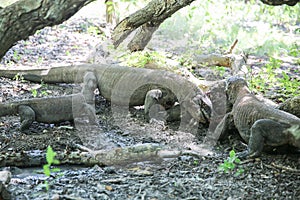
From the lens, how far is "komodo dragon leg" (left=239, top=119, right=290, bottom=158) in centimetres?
460

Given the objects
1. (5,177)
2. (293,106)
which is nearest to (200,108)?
(293,106)

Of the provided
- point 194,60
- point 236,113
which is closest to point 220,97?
point 236,113

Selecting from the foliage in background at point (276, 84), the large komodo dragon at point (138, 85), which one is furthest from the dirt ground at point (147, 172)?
the foliage in background at point (276, 84)

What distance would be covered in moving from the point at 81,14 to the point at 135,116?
924 cm

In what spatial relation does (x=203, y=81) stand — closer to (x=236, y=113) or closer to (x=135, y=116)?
(x=135, y=116)

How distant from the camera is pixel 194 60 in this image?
385 inches

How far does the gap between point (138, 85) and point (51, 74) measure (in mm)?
1926

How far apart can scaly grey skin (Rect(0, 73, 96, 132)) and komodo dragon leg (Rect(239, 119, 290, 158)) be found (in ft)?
8.58

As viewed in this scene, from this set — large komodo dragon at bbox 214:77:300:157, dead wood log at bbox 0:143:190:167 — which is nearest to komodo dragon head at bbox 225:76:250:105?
large komodo dragon at bbox 214:77:300:157

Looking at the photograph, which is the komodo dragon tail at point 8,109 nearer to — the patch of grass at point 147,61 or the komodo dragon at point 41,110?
the komodo dragon at point 41,110

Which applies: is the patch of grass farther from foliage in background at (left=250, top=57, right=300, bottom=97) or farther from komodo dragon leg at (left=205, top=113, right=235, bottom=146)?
komodo dragon leg at (left=205, top=113, right=235, bottom=146)

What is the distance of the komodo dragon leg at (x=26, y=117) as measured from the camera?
6.01 metres

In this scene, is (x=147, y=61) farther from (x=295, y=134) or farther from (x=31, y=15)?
(x=31, y=15)

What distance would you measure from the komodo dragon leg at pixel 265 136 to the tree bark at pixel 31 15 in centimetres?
215
